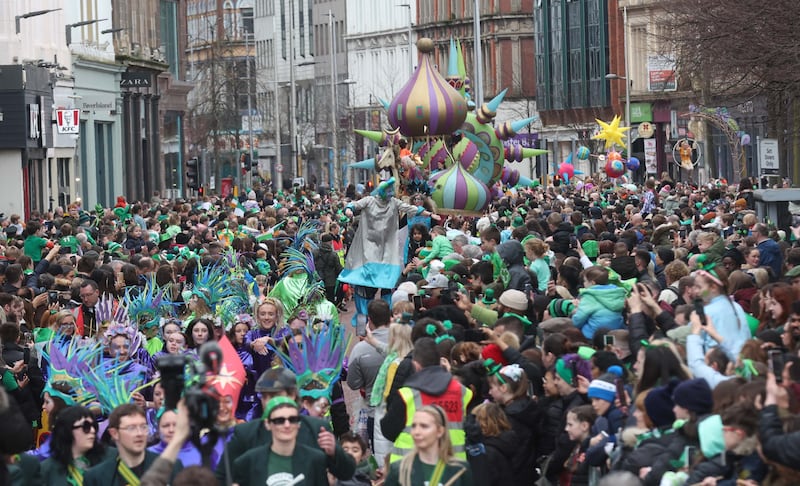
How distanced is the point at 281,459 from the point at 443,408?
62.3 inches

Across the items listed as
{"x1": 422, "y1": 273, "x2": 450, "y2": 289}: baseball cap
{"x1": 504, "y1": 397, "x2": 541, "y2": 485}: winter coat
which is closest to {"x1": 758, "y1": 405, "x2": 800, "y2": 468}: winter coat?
{"x1": 504, "y1": 397, "x2": 541, "y2": 485}: winter coat

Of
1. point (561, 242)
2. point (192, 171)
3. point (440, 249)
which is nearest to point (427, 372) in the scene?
point (561, 242)

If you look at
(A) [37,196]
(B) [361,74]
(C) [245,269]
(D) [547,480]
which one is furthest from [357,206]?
(B) [361,74]

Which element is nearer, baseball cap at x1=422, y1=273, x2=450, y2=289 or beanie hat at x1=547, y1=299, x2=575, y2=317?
beanie hat at x1=547, y1=299, x2=575, y2=317

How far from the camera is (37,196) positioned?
166 ft

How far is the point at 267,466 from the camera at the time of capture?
8.56m

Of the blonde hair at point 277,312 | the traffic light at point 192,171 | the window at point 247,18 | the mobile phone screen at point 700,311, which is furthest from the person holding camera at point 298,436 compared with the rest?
the window at point 247,18

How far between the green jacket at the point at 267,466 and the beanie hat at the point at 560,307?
18.9 ft

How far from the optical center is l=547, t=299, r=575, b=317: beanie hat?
14281 mm

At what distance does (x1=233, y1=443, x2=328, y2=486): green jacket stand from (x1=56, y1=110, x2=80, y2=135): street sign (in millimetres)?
42703

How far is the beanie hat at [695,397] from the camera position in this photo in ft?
28.7

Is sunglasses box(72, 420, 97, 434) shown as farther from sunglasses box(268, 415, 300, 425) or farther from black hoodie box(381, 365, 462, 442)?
black hoodie box(381, 365, 462, 442)

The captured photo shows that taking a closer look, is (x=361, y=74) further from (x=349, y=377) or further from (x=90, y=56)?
(x=349, y=377)

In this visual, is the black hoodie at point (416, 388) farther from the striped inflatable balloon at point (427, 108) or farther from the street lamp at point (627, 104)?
the street lamp at point (627, 104)
